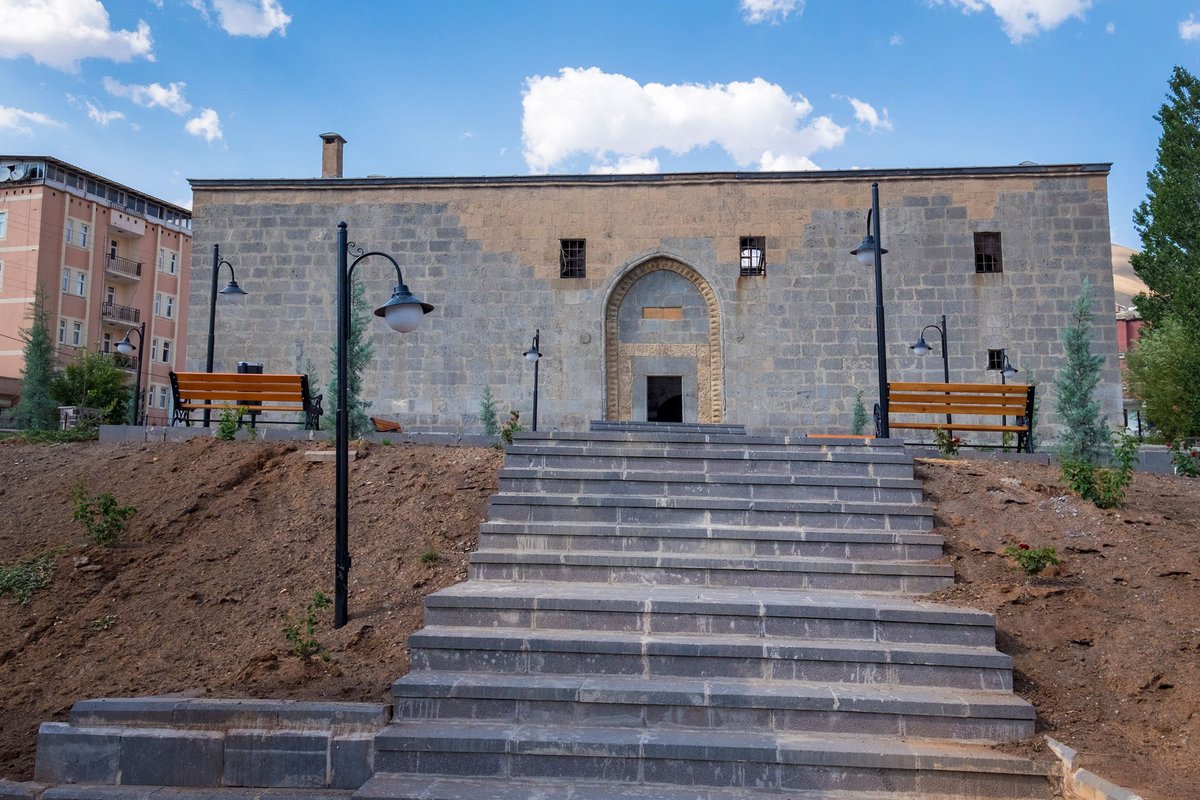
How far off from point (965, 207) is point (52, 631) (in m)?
18.7

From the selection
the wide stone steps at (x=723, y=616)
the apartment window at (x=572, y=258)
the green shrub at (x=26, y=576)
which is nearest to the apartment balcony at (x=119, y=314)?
the apartment window at (x=572, y=258)

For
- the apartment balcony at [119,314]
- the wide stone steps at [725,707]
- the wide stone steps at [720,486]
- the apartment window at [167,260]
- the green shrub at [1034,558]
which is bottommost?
the wide stone steps at [725,707]

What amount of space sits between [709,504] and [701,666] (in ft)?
8.50

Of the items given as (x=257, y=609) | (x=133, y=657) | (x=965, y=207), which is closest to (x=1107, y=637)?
(x=257, y=609)

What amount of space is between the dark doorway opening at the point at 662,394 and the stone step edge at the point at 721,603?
13066 mm

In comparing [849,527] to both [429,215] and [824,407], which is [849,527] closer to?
[824,407]

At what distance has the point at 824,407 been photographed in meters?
19.1

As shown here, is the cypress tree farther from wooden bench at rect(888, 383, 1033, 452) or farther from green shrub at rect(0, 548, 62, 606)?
green shrub at rect(0, 548, 62, 606)

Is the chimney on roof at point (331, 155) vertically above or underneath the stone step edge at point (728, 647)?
above

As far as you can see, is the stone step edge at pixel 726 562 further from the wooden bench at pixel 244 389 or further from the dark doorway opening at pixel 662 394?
the dark doorway opening at pixel 662 394

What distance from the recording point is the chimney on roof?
2192 centimetres

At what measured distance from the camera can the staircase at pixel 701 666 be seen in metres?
4.97

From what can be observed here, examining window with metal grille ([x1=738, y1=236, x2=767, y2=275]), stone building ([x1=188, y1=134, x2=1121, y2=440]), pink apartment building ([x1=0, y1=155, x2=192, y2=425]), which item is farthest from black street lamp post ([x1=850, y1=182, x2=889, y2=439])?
pink apartment building ([x1=0, y1=155, x2=192, y2=425])

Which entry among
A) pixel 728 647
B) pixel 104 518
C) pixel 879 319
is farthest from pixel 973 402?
pixel 104 518
